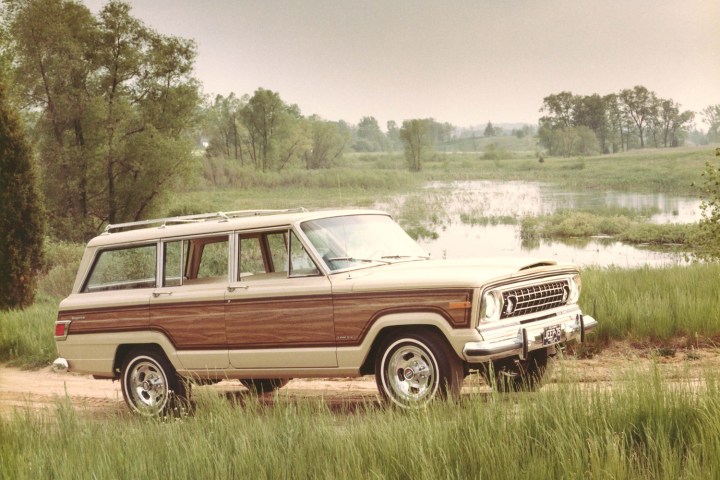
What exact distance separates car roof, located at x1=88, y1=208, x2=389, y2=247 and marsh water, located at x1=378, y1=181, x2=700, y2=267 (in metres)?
14.4

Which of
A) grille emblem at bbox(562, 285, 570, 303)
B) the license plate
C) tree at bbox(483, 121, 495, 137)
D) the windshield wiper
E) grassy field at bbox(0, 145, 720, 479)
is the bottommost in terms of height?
grassy field at bbox(0, 145, 720, 479)

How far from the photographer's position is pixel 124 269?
33.7 ft

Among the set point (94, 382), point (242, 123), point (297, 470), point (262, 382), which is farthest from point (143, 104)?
point (242, 123)

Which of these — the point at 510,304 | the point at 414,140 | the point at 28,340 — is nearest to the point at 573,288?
the point at 510,304

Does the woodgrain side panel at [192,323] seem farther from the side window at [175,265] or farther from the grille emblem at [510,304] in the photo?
the grille emblem at [510,304]

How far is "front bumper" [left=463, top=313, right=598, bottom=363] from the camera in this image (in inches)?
295

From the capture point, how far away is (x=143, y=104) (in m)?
44.8

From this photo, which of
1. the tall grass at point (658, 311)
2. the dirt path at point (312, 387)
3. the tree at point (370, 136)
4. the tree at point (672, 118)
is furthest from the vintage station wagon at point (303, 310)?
the tree at point (370, 136)

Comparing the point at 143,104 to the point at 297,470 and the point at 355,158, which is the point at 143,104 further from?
the point at 355,158

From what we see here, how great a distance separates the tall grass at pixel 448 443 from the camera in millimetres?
5297

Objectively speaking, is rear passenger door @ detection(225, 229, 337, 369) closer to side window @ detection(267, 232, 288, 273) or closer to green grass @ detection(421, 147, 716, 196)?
side window @ detection(267, 232, 288, 273)

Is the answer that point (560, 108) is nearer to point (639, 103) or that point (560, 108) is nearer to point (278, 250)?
point (639, 103)

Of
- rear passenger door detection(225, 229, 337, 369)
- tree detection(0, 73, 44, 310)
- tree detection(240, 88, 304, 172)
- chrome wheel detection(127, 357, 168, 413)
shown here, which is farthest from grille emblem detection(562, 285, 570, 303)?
tree detection(240, 88, 304, 172)

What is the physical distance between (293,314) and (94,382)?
576 centimetres
